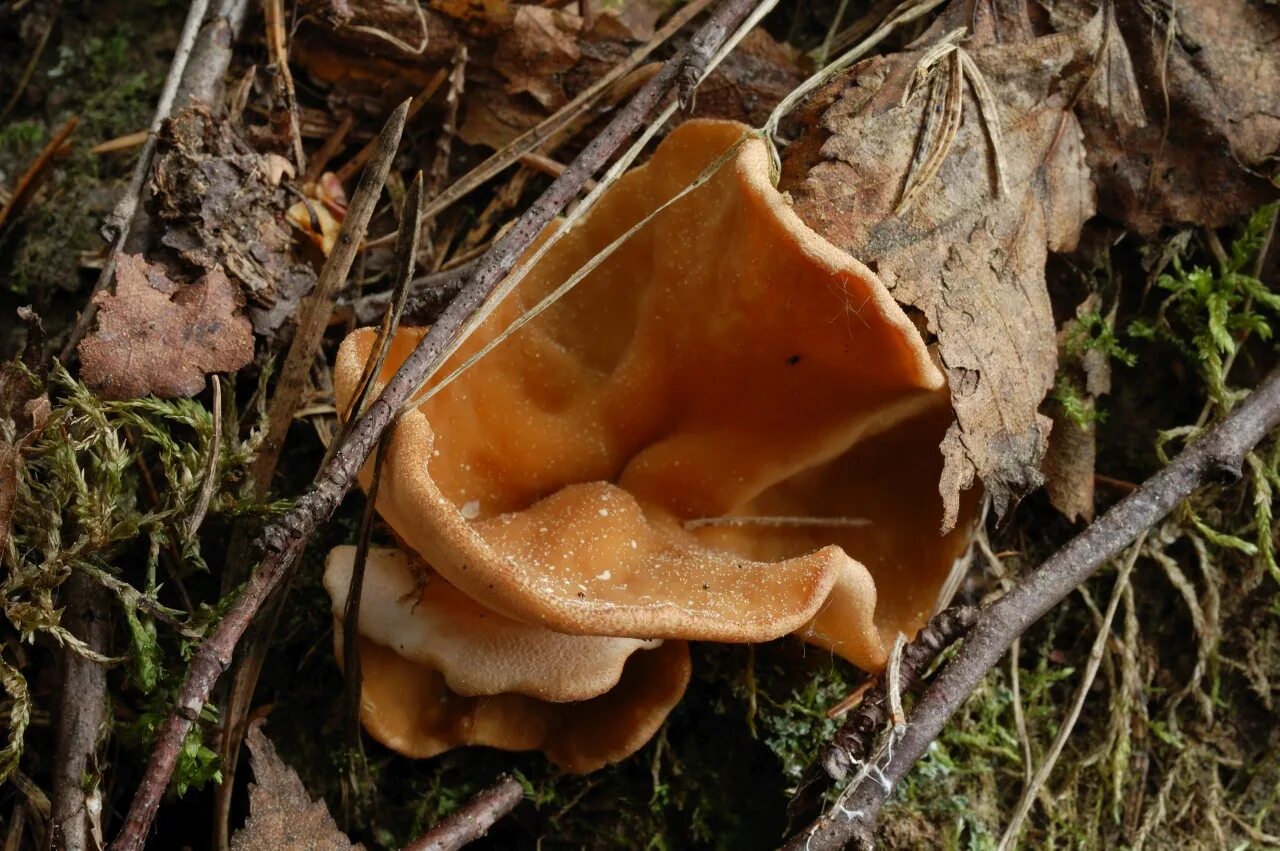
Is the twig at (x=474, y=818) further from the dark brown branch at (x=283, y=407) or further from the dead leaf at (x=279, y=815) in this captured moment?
the dark brown branch at (x=283, y=407)

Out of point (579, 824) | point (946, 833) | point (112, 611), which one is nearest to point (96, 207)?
point (112, 611)

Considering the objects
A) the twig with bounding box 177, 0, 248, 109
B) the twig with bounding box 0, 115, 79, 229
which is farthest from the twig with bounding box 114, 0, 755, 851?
the twig with bounding box 0, 115, 79, 229

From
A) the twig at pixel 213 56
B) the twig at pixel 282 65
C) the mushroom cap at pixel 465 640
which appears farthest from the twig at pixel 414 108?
the mushroom cap at pixel 465 640

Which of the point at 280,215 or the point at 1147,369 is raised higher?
the point at 280,215

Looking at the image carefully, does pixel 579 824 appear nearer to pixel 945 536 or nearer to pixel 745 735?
pixel 745 735

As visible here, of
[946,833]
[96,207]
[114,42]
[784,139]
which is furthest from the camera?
[114,42]

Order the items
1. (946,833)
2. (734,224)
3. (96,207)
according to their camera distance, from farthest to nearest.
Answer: (96,207), (946,833), (734,224)

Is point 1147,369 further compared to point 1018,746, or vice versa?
point 1147,369
